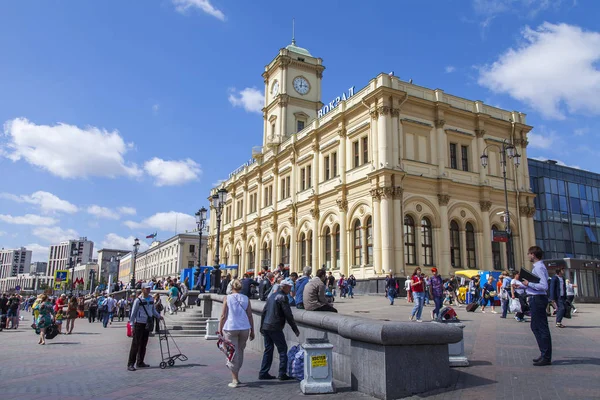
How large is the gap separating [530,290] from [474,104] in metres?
31.8

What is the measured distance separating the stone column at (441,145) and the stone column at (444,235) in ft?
6.57

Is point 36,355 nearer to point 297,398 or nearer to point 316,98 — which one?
point 297,398

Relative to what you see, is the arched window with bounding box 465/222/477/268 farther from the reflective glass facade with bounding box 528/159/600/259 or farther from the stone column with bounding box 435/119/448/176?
the reflective glass facade with bounding box 528/159/600/259

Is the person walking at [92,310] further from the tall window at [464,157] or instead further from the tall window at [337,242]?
the tall window at [464,157]

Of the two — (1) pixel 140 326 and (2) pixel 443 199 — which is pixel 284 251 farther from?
(1) pixel 140 326

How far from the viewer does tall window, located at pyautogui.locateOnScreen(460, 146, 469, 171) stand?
35938 millimetres

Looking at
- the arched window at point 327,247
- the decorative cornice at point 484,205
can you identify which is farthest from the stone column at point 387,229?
the decorative cornice at point 484,205

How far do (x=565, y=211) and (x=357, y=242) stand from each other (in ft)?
84.3

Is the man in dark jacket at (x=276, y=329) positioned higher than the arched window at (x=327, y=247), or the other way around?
the arched window at (x=327, y=247)

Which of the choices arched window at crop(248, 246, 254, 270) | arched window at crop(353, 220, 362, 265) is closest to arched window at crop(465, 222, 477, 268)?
arched window at crop(353, 220, 362, 265)

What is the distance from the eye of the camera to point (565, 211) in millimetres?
47188

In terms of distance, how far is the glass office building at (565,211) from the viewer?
45.6 m

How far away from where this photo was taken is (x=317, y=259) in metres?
38.3

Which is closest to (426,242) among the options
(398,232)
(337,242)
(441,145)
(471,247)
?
(398,232)
